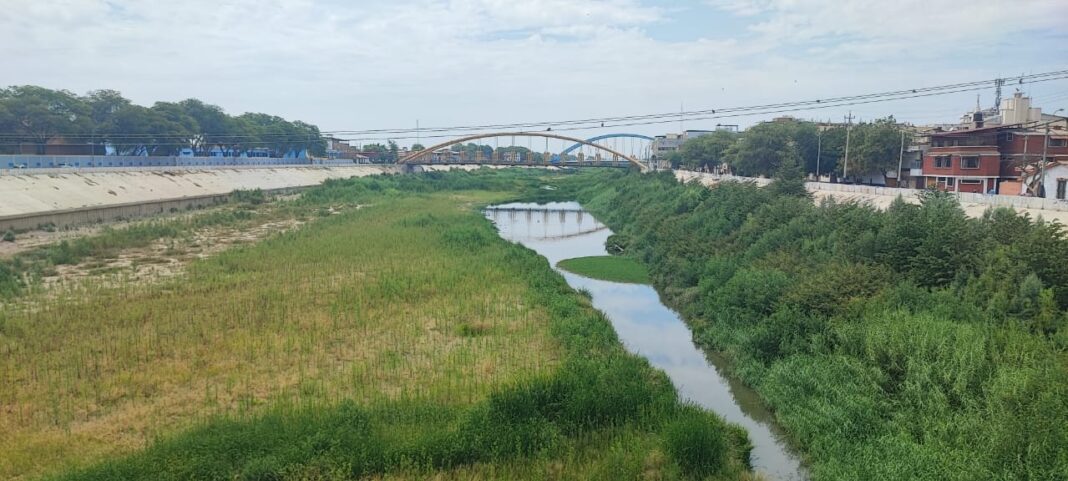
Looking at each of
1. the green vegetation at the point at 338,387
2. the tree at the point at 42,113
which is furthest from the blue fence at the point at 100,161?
the green vegetation at the point at 338,387

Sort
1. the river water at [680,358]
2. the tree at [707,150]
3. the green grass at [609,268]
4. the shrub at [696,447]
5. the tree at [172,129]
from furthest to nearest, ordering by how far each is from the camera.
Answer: the tree at [707,150]
the tree at [172,129]
the green grass at [609,268]
the river water at [680,358]
the shrub at [696,447]

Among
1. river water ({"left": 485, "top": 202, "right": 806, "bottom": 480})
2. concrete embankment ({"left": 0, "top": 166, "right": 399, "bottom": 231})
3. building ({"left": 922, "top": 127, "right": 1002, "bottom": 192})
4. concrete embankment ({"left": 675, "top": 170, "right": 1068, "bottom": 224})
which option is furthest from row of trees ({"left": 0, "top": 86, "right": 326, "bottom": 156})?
building ({"left": 922, "top": 127, "right": 1002, "bottom": 192})

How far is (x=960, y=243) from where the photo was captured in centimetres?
1573

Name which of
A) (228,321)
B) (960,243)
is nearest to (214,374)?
(228,321)

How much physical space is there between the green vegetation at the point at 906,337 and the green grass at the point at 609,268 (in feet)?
12.3

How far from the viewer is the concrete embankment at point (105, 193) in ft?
106

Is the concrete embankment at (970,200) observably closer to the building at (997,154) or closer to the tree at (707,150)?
the building at (997,154)

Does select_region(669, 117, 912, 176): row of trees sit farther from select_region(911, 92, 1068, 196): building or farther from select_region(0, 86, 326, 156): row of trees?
select_region(0, 86, 326, 156): row of trees

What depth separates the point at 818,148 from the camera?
46000mm

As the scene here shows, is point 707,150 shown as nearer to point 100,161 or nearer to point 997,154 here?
point 997,154

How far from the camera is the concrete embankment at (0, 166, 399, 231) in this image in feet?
106

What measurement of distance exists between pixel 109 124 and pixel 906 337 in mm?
59436

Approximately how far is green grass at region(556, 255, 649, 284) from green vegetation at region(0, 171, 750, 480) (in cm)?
557

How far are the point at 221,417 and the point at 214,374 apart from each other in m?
→ 2.57
